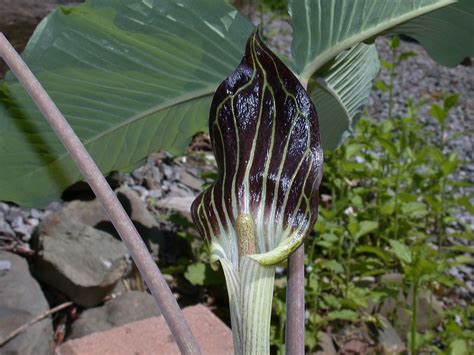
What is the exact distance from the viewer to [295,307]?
1.94 ft

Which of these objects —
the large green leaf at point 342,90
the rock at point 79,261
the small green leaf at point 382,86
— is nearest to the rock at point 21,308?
the rock at point 79,261

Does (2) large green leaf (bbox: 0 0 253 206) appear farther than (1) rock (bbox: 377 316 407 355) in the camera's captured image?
No

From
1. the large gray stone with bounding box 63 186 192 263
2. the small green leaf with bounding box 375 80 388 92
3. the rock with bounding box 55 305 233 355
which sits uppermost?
the small green leaf with bounding box 375 80 388 92

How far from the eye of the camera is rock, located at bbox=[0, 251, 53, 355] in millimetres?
1263

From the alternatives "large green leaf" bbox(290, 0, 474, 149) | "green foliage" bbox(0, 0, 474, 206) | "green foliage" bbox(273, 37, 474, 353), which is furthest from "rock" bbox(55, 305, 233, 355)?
"large green leaf" bbox(290, 0, 474, 149)

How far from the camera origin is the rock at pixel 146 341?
1.10 m

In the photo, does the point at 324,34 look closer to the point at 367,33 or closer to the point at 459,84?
the point at 367,33

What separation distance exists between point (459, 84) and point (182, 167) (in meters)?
2.34

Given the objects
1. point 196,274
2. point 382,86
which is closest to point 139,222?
point 196,274

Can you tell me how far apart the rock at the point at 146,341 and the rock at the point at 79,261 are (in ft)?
0.97

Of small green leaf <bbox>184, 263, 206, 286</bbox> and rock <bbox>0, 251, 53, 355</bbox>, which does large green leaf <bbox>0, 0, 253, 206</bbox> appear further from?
small green leaf <bbox>184, 263, 206, 286</bbox>

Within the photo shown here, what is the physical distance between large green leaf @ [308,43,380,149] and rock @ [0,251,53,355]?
2.35 feet

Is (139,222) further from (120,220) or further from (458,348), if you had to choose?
(120,220)

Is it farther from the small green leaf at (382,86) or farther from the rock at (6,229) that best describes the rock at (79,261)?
the small green leaf at (382,86)
